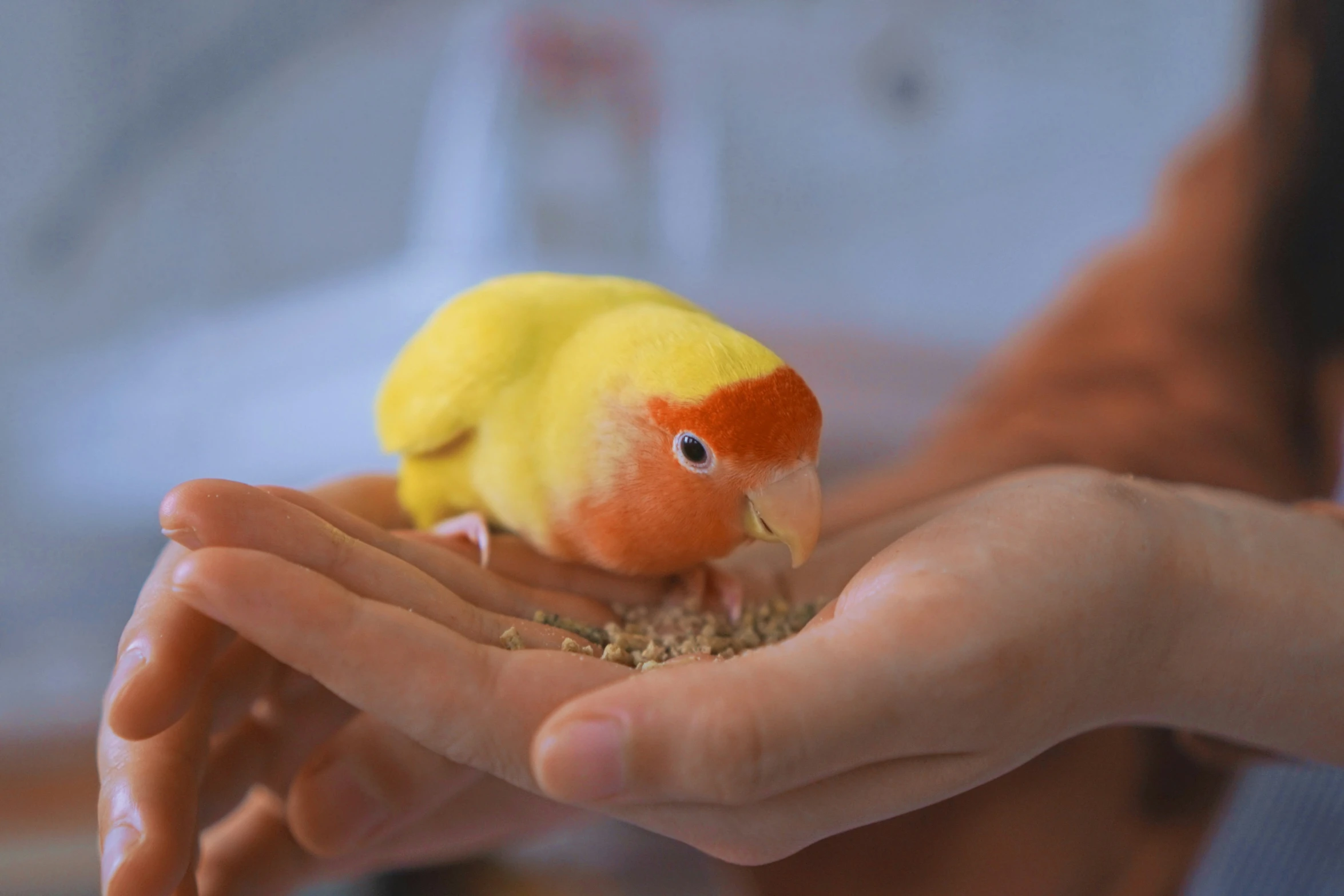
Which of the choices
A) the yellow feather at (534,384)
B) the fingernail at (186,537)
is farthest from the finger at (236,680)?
the yellow feather at (534,384)

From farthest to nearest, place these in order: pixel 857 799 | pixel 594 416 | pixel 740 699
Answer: pixel 594 416 < pixel 857 799 < pixel 740 699

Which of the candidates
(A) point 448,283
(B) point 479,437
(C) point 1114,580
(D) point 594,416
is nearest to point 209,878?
(B) point 479,437

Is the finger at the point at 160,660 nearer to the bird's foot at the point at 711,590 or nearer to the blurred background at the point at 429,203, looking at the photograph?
the bird's foot at the point at 711,590

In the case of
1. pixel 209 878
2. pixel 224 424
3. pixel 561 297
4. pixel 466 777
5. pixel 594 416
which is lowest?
pixel 209 878

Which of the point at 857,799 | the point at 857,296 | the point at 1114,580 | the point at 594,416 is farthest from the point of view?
the point at 857,296

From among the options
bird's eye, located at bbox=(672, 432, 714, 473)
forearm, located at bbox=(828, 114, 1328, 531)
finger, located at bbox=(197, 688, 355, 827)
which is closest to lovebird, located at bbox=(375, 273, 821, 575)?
bird's eye, located at bbox=(672, 432, 714, 473)

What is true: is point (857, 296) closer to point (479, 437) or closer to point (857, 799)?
point (479, 437)

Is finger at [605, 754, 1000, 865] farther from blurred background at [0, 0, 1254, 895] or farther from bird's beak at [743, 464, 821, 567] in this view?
blurred background at [0, 0, 1254, 895]

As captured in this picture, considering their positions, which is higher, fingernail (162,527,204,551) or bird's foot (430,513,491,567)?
fingernail (162,527,204,551)
